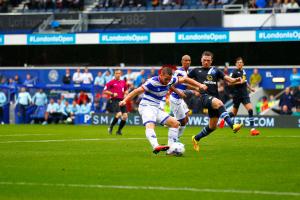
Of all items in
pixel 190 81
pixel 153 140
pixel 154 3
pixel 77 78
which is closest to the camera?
pixel 153 140

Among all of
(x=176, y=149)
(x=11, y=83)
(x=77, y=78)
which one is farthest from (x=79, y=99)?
(x=176, y=149)

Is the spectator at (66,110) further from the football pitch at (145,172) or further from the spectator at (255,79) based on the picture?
the football pitch at (145,172)

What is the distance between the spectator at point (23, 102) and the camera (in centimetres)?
4094

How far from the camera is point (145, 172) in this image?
13.8 meters

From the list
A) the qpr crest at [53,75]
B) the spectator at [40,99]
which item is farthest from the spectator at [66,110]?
the qpr crest at [53,75]

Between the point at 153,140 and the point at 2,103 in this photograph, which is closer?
the point at 153,140

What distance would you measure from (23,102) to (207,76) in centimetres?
2266

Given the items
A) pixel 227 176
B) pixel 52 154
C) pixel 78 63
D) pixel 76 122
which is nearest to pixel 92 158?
pixel 52 154

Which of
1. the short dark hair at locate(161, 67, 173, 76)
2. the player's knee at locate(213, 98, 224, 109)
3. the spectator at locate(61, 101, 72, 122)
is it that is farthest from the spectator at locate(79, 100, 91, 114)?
the short dark hair at locate(161, 67, 173, 76)

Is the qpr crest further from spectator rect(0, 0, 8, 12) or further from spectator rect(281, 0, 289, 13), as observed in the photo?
spectator rect(281, 0, 289, 13)

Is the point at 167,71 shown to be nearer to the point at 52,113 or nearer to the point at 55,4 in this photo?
the point at 52,113

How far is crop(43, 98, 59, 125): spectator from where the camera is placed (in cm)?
4022

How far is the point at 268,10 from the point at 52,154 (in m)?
24.8

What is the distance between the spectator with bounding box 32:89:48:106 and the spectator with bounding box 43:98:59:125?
2.22 ft
